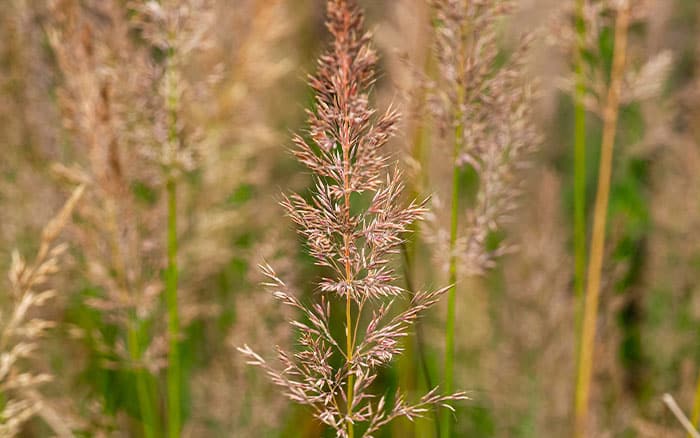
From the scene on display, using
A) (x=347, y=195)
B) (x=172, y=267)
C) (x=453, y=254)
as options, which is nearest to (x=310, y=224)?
(x=347, y=195)

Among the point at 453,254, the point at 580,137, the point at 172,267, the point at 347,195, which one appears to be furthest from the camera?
the point at 580,137

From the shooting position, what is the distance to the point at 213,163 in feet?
5.50

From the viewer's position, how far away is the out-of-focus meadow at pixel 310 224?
86 cm

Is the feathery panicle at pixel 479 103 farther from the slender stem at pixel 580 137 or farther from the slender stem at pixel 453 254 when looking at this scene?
the slender stem at pixel 580 137

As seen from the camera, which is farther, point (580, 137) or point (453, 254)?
point (580, 137)

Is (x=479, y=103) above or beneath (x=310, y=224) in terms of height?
above

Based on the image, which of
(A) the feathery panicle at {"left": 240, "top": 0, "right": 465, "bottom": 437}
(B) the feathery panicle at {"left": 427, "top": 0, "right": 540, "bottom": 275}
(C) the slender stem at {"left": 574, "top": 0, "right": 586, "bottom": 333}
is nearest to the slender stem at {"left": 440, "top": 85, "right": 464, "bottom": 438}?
(B) the feathery panicle at {"left": 427, "top": 0, "right": 540, "bottom": 275}

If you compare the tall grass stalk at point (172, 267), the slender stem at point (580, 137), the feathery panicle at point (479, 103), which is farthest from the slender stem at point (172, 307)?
the slender stem at point (580, 137)

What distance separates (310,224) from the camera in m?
0.59

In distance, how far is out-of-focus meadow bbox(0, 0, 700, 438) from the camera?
86cm

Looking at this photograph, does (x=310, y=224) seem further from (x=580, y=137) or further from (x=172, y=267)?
(x=580, y=137)

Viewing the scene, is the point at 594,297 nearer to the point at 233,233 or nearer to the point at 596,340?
the point at 596,340

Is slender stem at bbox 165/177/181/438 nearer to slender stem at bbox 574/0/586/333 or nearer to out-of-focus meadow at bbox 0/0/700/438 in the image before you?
out-of-focus meadow at bbox 0/0/700/438

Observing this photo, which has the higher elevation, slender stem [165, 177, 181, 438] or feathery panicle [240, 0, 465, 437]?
feathery panicle [240, 0, 465, 437]
